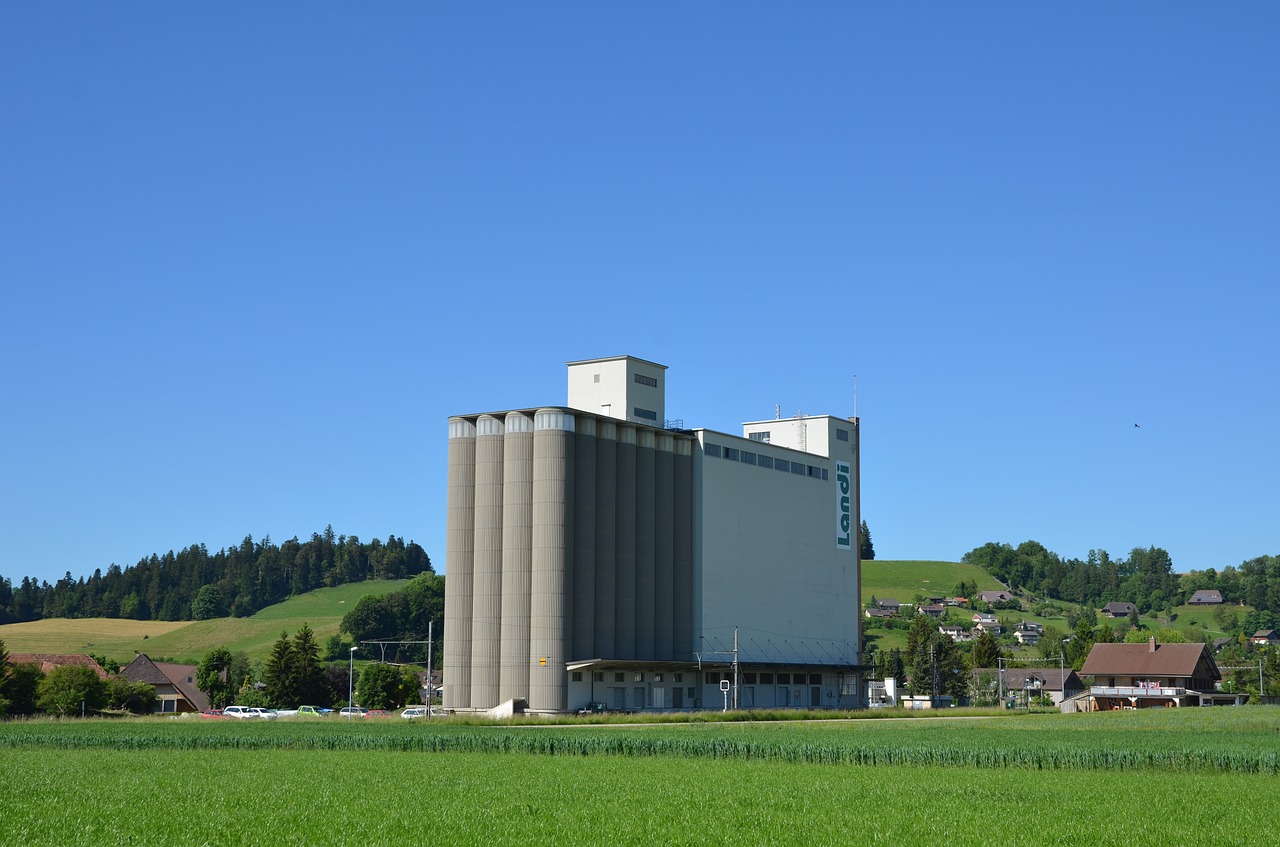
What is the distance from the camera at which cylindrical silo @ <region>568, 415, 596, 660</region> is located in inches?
4003

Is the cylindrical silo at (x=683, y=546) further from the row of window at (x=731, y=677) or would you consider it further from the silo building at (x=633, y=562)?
the row of window at (x=731, y=677)

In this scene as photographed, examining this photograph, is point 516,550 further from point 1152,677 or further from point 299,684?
Result: point 1152,677

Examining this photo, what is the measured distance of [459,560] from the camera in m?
106

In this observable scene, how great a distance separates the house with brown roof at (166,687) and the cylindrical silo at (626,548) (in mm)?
54706

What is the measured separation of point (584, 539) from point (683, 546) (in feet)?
39.0

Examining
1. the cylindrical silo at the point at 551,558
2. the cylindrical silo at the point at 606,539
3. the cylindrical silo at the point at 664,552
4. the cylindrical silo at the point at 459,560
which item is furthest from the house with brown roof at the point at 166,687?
the cylindrical silo at the point at 664,552

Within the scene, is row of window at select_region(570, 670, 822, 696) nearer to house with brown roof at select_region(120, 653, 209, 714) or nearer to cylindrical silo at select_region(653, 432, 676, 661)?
cylindrical silo at select_region(653, 432, 676, 661)

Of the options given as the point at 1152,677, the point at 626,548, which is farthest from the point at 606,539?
the point at 1152,677

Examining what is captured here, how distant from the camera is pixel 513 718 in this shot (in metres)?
93.7

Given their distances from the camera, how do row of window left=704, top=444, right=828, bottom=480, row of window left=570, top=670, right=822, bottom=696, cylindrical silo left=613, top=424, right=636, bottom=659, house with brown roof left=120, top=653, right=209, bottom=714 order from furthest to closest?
house with brown roof left=120, top=653, right=209, bottom=714 → row of window left=704, top=444, right=828, bottom=480 → cylindrical silo left=613, top=424, right=636, bottom=659 → row of window left=570, top=670, right=822, bottom=696

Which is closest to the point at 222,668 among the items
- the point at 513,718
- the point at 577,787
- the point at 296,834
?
the point at 513,718

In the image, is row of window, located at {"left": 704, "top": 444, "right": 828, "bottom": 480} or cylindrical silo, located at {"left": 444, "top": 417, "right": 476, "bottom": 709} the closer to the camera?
cylindrical silo, located at {"left": 444, "top": 417, "right": 476, "bottom": 709}

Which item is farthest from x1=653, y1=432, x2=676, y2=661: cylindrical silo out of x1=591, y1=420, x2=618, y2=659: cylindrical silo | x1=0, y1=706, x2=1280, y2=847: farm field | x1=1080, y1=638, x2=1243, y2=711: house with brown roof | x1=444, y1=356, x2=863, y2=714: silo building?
x1=1080, y1=638, x2=1243, y2=711: house with brown roof

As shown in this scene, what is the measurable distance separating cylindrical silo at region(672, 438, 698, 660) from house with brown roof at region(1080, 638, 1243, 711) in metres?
63.8
